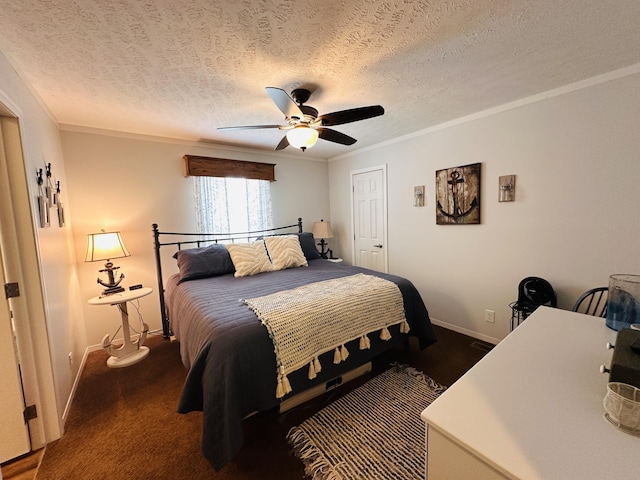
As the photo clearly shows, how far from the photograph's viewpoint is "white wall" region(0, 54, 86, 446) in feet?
5.35

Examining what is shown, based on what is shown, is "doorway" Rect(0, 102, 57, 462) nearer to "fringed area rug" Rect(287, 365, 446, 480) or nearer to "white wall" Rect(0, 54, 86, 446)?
"white wall" Rect(0, 54, 86, 446)

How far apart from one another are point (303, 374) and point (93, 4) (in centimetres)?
222

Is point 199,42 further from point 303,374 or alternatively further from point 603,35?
point 603,35

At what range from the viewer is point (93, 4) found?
1.20 meters

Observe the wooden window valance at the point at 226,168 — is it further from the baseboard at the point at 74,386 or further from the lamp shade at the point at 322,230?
the baseboard at the point at 74,386

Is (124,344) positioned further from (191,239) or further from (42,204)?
(42,204)

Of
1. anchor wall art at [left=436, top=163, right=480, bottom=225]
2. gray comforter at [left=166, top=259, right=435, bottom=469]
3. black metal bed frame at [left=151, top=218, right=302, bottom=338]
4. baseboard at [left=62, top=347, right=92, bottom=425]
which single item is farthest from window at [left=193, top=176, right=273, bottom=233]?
anchor wall art at [left=436, top=163, right=480, bottom=225]

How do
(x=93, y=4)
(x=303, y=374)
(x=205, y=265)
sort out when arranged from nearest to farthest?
(x=93, y=4), (x=303, y=374), (x=205, y=265)

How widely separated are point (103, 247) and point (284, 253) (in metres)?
1.78

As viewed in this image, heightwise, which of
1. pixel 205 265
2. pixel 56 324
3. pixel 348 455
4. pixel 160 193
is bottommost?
pixel 348 455

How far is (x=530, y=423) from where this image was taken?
0.69 metres

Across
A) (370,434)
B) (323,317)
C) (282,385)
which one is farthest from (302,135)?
(370,434)

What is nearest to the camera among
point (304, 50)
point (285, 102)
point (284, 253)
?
point (304, 50)

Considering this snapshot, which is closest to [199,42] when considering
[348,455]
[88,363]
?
[348,455]
